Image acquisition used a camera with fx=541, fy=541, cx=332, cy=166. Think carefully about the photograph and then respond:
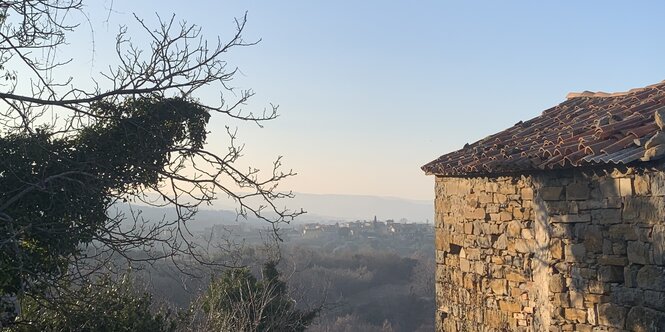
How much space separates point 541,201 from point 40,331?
15.0 feet

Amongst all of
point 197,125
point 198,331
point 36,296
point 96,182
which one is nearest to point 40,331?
point 36,296

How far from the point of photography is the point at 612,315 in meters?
4.13

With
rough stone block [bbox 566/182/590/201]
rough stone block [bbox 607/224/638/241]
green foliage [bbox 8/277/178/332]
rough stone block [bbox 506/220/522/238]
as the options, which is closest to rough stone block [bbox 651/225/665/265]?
rough stone block [bbox 607/224/638/241]

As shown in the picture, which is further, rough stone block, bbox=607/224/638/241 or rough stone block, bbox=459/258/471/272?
rough stone block, bbox=459/258/471/272

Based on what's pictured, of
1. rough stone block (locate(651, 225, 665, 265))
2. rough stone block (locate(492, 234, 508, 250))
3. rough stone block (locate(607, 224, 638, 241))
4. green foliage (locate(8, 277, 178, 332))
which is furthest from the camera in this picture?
rough stone block (locate(492, 234, 508, 250))

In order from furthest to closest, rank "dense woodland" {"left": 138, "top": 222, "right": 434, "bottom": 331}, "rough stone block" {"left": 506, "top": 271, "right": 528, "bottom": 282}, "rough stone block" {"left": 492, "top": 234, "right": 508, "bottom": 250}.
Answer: "dense woodland" {"left": 138, "top": 222, "right": 434, "bottom": 331} < "rough stone block" {"left": 492, "top": 234, "right": 508, "bottom": 250} < "rough stone block" {"left": 506, "top": 271, "right": 528, "bottom": 282}

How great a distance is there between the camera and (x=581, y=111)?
6184 mm

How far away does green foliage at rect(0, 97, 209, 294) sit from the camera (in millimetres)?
4570

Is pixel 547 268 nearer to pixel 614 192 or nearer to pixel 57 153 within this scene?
pixel 614 192

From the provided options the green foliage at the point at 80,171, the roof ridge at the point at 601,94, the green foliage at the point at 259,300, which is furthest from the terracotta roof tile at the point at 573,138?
the green foliage at the point at 259,300

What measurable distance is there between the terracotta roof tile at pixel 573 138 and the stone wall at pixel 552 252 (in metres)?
0.21

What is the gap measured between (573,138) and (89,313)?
4.45 meters

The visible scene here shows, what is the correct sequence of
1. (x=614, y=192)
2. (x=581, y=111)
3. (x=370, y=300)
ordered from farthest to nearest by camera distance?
(x=370, y=300) < (x=581, y=111) < (x=614, y=192)

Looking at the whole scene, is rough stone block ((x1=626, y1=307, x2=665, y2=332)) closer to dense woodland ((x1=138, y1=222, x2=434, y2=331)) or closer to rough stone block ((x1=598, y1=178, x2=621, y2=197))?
rough stone block ((x1=598, y1=178, x2=621, y2=197))
